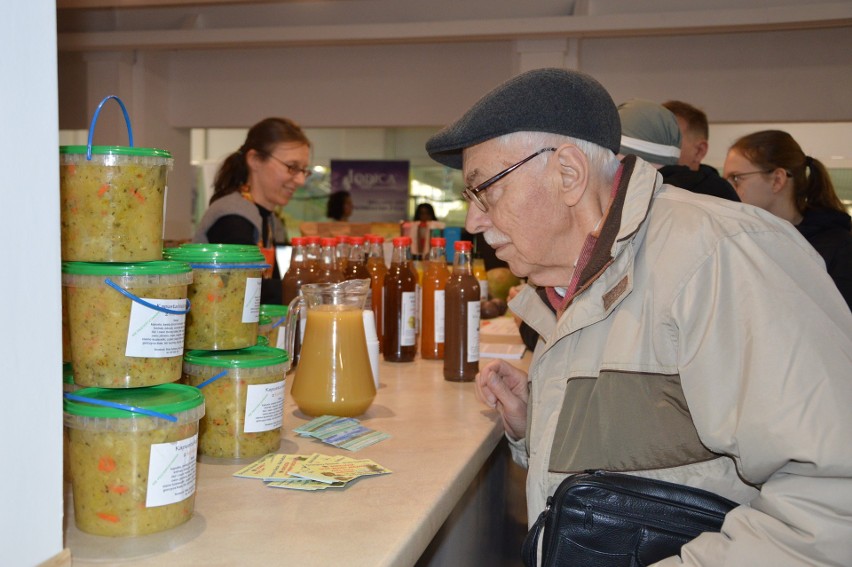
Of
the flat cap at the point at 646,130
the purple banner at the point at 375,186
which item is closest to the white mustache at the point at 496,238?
the flat cap at the point at 646,130

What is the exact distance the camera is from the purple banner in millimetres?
8750

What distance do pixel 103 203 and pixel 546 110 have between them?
0.75 meters

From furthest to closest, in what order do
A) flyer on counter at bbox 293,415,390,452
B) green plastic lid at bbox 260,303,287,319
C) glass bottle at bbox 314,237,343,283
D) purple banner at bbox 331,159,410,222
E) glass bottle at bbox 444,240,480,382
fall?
purple banner at bbox 331,159,410,222, glass bottle at bbox 314,237,343,283, glass bottle at bbox 444,240,480,382, green plastic lid at bbox 260,303,287,319, flyer on counter at bbox 293,415,390,452

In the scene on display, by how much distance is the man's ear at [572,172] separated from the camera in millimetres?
1383

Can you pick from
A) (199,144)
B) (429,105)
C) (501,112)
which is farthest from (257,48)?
(501,112)

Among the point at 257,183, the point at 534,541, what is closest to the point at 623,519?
the point at 534,541

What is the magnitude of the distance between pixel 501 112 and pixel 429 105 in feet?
21.4

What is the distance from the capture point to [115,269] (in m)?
1.07

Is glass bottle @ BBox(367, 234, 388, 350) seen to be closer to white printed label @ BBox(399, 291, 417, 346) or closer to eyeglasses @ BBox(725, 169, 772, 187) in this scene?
white printed label @ BBox(399, 291, 417, 346)

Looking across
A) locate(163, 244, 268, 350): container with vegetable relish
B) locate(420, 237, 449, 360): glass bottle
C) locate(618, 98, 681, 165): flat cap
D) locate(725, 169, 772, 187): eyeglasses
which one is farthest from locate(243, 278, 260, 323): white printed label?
locate(725, 169, 772, 187): eyeglasses

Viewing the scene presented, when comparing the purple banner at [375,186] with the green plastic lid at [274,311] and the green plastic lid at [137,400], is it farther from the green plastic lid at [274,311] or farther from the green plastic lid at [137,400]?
the green plastic lid at [137,400]

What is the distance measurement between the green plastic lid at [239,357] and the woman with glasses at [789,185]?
2.59 metres

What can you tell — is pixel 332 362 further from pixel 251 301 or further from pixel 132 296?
pixel 132 296

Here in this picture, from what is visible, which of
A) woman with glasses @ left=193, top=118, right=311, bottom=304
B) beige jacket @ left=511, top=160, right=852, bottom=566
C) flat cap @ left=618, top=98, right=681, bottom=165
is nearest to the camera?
beige jacket @ left=511, top=160, right=852, bottom=566
